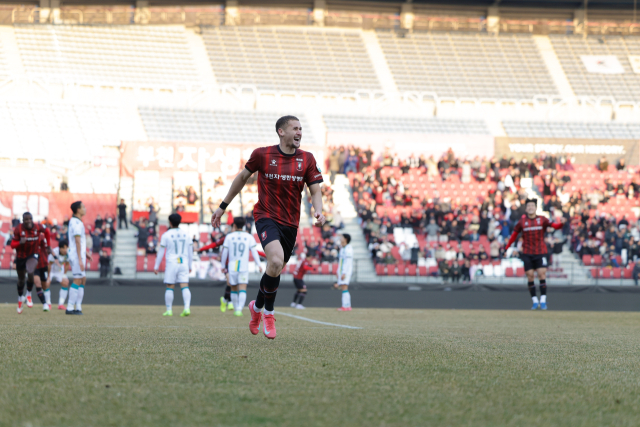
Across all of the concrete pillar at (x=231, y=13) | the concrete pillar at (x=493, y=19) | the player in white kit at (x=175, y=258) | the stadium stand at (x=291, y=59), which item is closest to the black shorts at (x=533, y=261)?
the player in white kit at (x=175, y=258)

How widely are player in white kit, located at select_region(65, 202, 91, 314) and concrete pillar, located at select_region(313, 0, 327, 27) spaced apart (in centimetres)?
3237

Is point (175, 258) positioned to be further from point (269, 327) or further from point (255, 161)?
point (255, 161)

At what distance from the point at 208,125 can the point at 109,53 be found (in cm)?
862

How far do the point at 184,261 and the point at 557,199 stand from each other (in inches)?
788

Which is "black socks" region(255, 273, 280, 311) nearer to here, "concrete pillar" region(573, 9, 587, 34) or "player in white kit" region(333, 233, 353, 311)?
"player in white kit" region(333, 233, 353, 311)

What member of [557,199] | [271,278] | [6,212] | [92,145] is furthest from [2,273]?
[557,199]

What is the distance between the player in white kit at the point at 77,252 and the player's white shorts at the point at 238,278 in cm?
284

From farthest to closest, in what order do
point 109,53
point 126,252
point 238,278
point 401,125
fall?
1. point 109,53
2. point 401,125
3. point 126,252
4. point 238,278

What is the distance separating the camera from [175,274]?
45.0ft

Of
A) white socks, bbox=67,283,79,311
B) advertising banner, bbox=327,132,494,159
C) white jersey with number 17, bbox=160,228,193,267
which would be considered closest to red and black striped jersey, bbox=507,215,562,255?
white jersey with number 17, bbox=160,228,193,267

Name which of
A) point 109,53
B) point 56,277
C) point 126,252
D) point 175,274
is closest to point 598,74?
point 109,53

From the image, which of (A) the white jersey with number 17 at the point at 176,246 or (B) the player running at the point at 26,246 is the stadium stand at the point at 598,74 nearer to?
(A) the white jersey with number 17 at the point at 176,246

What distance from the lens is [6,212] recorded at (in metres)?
24.9

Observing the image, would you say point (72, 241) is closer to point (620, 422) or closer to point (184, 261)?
point (184, 261)
